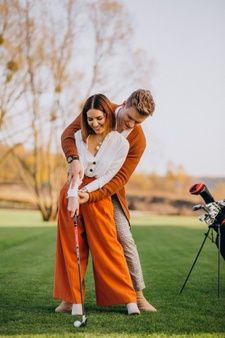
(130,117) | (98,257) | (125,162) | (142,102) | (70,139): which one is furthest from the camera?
(70,139)

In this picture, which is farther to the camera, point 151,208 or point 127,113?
point 151,208

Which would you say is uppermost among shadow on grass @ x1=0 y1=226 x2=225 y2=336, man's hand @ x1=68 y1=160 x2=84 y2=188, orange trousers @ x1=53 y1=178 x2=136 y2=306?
man's hand @ x1=68 y1=160 x2=84 y2=188

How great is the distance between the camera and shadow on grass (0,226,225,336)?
3996 millimetres

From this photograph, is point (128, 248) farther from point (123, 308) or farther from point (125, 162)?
point (125, 162)

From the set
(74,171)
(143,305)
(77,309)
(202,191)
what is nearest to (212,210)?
(202,191)

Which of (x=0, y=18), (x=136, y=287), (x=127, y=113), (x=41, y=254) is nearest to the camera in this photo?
(x=127, y=113)

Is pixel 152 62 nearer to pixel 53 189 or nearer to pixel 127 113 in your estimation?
pixel 53 189

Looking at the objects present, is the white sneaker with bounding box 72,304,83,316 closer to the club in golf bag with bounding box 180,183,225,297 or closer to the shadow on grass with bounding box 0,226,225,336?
the shadow on grass with bounding box 0,226,225,336

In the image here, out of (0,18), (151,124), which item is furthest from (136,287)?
(151,124)

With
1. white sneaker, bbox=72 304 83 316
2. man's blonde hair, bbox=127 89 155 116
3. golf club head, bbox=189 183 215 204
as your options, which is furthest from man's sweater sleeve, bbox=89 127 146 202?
white sneaker, bbox=72 304 83 316

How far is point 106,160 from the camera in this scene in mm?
4562

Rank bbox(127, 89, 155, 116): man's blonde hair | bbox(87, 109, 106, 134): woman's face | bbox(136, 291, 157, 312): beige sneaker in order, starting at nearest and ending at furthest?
bbox(127, 89, 155, 116): man's blonde hair < bbox(87, 109, 106, 134): woman's face < bbox(136, 291, 157, 312): beige sneaker

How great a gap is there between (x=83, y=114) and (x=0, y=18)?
1728 cm

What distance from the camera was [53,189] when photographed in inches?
1006
